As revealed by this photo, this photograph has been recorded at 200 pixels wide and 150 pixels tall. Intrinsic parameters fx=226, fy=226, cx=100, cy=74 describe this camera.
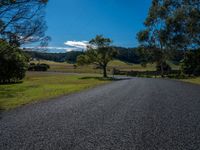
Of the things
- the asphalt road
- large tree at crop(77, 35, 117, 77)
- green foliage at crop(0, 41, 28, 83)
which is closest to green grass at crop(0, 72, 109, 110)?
the asphalt road

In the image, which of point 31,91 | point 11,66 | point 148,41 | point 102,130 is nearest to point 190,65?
point 148,41

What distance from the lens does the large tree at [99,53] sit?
180 feet

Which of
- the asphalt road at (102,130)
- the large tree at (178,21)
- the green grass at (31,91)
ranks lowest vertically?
the green grass at (31,91)

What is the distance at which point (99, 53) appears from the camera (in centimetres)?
5519

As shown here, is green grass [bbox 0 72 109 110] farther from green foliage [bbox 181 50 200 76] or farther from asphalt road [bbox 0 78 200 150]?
green foliage [bbox 181 50 200 76]

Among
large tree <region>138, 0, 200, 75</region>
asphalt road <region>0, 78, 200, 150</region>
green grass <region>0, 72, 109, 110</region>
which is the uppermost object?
large tree <region>138, 0, 200, 75</region>

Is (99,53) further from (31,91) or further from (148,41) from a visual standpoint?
(31,91)

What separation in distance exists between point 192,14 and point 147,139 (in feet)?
101

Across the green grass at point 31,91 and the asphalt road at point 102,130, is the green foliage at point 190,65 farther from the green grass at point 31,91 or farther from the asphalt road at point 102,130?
the asphalt road at point 102,130

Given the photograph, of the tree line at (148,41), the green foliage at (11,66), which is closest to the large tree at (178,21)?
the tree line at (148,41)

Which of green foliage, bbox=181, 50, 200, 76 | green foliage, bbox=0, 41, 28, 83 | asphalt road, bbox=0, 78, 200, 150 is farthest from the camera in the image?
green foliage, bbox=181, 50, 200, 76

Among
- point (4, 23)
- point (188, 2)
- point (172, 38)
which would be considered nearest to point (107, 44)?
point (172, 38)

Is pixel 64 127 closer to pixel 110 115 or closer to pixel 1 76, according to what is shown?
pixel 110 115

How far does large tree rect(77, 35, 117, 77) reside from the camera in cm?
5500
